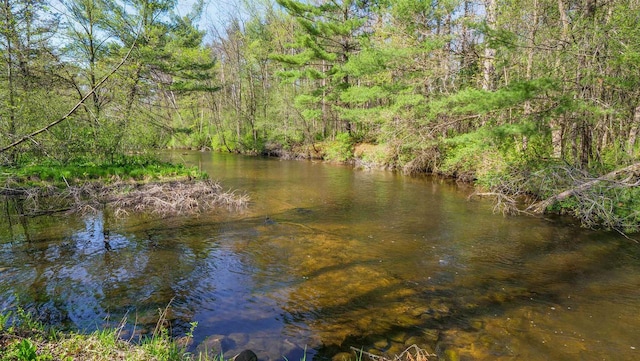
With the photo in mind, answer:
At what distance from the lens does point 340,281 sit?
19.0ft

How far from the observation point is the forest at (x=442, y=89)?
661 centimetres

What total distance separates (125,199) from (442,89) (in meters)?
11.8

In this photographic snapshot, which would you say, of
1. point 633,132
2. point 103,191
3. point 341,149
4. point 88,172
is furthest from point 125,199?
point 341,149

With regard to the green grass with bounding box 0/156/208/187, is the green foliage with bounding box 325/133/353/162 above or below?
above

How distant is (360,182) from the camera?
16016mm

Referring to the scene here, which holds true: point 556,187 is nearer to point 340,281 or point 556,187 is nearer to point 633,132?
point 633,132

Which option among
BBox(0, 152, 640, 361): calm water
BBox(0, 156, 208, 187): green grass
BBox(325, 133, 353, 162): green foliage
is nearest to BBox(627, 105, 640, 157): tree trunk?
BBox(0, 152, 640, 361): calm water

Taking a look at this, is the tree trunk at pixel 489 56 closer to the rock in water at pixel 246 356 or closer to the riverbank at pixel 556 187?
the riverbank at pixel 556 187

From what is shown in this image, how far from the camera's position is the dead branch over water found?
9758 millimetres

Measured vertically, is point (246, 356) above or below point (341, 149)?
below

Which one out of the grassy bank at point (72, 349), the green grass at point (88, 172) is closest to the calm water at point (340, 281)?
the grassy bank at point (72, 349)

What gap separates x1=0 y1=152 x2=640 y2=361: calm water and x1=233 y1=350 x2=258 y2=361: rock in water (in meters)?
0.21

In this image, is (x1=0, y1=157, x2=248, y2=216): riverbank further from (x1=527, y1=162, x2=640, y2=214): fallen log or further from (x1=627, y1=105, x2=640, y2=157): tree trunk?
(x1=627, y1=105, x2=640, y2=157): tree trunk

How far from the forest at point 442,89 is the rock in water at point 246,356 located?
290cm
